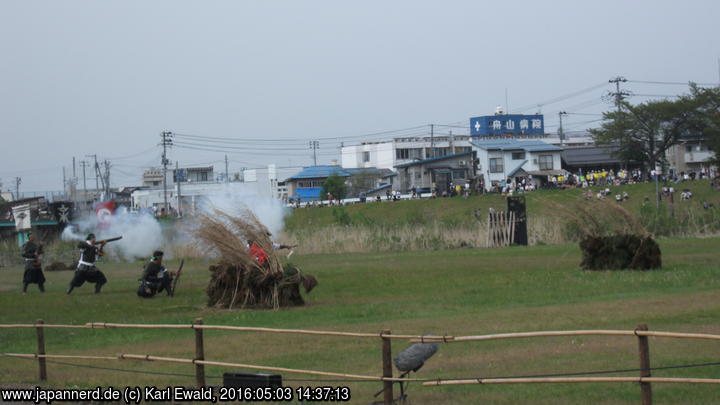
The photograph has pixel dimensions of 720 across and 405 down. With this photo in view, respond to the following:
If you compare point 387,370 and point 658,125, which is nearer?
point 387,370

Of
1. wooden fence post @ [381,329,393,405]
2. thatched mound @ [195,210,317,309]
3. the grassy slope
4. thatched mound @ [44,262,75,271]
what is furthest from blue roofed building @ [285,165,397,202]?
wooden fence post @ [381,329,393,405]

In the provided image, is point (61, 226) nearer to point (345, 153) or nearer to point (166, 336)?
point (166, 336)

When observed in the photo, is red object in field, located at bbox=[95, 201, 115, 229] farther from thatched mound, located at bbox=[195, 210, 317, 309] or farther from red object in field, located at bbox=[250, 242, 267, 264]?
red object in field, located at bbox=[250, 242, 267, 264]

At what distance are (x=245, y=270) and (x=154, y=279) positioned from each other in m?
4.97

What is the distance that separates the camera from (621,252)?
26578 mm

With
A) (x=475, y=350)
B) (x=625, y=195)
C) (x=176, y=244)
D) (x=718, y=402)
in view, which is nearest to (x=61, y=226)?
(x=176, y=244)

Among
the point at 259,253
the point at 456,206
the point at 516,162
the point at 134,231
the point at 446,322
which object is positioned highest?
the point at 516,162

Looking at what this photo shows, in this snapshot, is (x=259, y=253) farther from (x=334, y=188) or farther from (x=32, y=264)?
(x=334, y=188)

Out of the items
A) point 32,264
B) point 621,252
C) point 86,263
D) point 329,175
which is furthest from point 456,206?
point 86,263

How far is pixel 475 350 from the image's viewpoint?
13523 millimetres

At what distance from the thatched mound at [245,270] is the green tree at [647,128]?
196 feet

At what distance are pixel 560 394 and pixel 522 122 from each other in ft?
350

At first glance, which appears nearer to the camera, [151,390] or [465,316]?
[151,390]

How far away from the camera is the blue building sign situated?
368 feet
